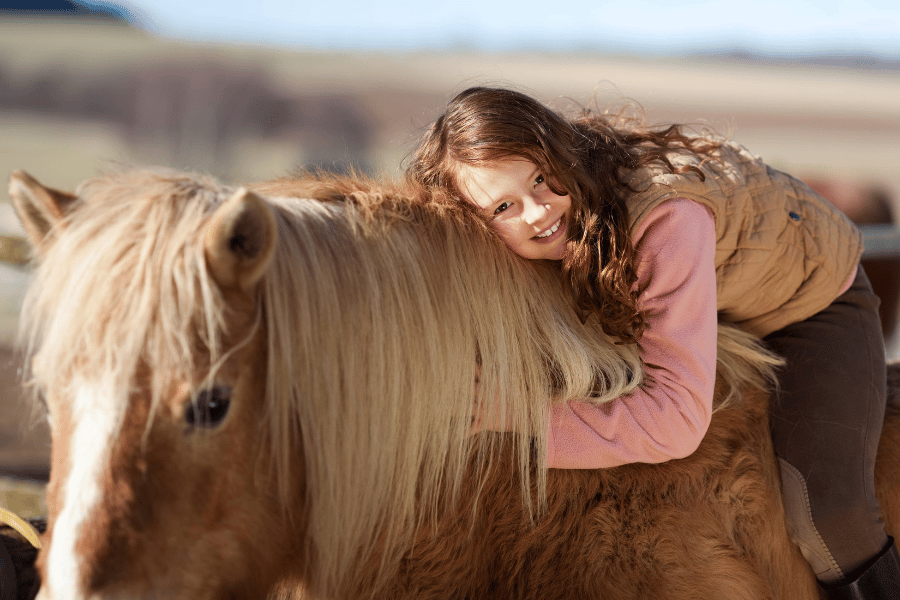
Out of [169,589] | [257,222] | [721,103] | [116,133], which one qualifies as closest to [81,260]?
[257,222]

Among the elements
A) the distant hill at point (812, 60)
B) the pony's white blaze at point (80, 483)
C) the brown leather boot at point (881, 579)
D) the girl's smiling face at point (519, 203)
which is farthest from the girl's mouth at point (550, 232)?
the distant hill at point (812, 60)

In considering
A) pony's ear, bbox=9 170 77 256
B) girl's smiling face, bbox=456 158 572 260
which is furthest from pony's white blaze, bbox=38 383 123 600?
girl's smiling face, bbox=456 158 572 260

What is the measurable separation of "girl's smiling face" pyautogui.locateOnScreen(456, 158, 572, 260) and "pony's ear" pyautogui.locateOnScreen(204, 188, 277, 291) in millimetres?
486

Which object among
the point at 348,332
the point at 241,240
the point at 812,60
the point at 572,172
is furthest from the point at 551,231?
the point at 812,60

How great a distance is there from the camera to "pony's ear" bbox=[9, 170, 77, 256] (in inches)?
38.1

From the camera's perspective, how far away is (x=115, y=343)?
2.72 ft

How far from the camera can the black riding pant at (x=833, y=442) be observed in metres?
1.31

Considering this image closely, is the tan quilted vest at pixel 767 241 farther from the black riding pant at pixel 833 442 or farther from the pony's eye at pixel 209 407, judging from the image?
the pony's eye at pixel 209 407

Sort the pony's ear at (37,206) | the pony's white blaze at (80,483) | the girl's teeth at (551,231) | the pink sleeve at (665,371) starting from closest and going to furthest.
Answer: the pony's white blaze at (80,483) → the pony's ear at (37,206) → the pink sleeve at (665,371) → the girl's teeth at (551,231)

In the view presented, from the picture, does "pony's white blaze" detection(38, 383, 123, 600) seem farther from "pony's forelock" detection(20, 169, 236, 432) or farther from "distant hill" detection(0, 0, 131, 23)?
"distant hill" detection(0, 0, 131, 23)

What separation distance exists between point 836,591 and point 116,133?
619cm

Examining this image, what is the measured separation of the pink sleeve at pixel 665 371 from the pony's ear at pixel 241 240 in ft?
2.01

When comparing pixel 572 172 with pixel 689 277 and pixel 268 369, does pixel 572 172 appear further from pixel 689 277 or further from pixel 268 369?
pixel 268 369

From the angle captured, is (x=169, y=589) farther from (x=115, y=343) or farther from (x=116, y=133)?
(x=116, y=133)
